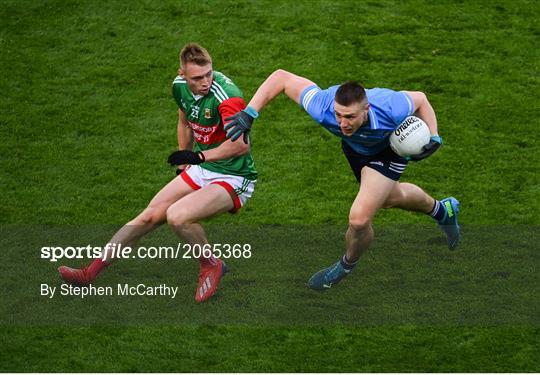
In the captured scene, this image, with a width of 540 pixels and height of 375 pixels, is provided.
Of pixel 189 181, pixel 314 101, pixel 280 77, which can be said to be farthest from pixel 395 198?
pixel 189 181

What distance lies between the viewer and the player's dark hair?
28.3 ft

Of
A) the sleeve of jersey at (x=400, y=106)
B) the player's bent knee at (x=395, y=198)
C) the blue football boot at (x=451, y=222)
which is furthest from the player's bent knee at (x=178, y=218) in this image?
the blue football boot at (x=451, y=222)

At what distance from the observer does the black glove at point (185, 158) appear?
8914mm

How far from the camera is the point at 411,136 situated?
349 inches

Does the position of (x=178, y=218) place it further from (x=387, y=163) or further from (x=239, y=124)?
(x=387, y=163)

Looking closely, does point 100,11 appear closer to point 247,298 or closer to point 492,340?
point 247,298

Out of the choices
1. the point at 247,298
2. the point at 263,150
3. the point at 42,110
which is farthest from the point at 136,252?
the point at 42,110

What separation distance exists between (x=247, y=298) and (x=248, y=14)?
5.63 metres

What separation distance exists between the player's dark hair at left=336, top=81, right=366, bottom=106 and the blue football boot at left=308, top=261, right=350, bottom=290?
1.53 meters

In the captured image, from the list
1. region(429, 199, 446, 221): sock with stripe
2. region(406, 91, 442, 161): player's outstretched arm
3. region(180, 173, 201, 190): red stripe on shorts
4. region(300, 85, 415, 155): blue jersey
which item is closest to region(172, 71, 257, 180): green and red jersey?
region(180, 173, 201, 190): red stripe on shorts

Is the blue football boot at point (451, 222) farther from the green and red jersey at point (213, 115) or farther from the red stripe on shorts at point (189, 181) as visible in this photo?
the red stripe on shorts at point (189, 181)

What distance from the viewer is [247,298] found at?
9352 millimetres

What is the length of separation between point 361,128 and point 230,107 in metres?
1.03

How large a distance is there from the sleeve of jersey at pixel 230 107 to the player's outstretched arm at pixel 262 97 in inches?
7.5
